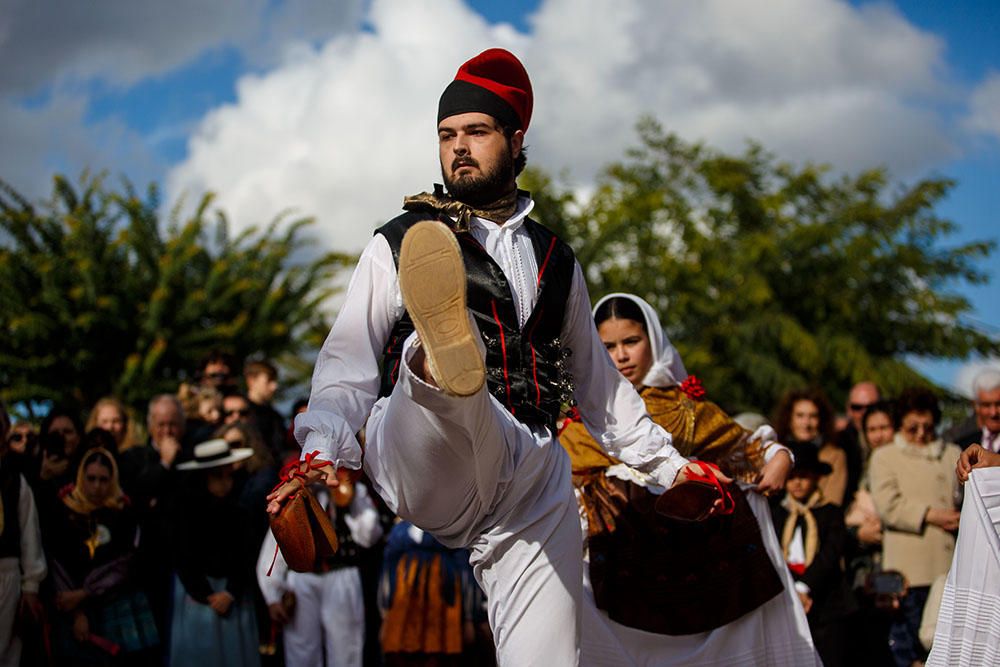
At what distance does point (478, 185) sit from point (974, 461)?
6.60ft

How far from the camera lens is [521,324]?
146 inches

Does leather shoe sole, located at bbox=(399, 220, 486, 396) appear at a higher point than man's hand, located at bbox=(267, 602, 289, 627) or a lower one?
higher

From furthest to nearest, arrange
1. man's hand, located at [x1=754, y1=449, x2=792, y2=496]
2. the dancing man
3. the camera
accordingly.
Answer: the camera
man's hand, located at [x1=754, y1=449, x2=792, y2=496]
the dancing man

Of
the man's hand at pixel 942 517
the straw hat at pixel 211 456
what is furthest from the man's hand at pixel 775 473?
the straw hat at pixel 211 456

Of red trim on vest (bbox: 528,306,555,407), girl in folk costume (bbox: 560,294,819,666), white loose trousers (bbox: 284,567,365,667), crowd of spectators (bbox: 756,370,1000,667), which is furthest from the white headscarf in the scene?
white loose trousers (bbox: 284,567,365,667)

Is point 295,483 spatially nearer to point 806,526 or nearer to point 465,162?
point 465,162

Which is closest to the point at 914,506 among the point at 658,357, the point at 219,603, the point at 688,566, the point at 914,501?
the point at 914,501

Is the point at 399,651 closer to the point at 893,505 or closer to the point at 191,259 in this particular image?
the point at 893,505

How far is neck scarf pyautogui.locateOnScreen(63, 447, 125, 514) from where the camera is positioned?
669cm

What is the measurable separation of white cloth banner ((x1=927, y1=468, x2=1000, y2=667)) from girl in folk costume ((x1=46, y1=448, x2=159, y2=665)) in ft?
15.1

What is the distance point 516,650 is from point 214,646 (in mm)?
3979

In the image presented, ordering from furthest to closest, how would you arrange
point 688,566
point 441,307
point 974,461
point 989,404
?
point 989,404, point 688,566, point 974,461, point 441,307

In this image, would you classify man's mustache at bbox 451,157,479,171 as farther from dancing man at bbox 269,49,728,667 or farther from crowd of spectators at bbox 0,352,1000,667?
crowd of spectators at bbox 0,352,1000,667

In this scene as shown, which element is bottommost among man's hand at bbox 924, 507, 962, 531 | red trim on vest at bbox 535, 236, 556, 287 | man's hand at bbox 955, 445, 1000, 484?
man's hand at bbox 924, 507, 962, 531
